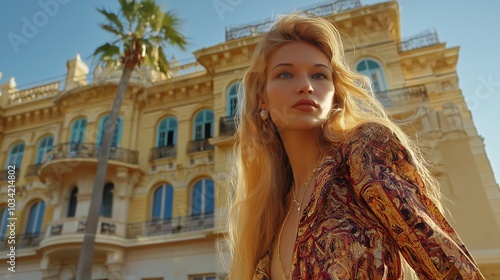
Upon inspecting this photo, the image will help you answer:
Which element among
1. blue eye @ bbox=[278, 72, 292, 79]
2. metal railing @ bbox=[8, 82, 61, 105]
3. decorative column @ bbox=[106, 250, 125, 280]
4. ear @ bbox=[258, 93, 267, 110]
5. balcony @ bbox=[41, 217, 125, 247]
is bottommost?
blue eye @ bbox=[278, 72, 292, 79]

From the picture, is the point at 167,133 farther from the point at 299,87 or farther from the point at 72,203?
the point at 299,87

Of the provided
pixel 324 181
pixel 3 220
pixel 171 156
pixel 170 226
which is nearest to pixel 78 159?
pixel 171 156

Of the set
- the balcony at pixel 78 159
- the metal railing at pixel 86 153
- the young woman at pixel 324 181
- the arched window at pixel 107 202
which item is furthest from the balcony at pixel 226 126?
the young woman at pixel 324 181

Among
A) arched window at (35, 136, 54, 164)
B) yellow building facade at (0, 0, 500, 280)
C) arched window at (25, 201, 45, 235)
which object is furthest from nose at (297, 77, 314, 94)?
arched window at (35, 136, 54, 164)

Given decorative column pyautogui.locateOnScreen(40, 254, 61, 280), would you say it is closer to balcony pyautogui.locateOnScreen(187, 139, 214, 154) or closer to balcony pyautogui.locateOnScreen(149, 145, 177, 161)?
balcony pyautogui.locateOnScreen(149, 145, 177, 161)

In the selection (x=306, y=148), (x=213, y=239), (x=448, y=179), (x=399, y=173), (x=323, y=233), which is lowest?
(x=323, y=233)

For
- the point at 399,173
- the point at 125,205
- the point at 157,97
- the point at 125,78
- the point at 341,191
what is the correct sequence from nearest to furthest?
the point at 399,173 → the point at 341,191 → the point at 125,78 → the point at 125,205 → the point at 157,97

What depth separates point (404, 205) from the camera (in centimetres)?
103

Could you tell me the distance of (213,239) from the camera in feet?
46.9

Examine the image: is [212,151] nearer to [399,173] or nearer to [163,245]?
[163,245]

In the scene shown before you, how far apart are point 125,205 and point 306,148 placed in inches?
630

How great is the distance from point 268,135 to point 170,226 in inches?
572

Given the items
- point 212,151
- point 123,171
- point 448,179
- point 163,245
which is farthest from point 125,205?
point 448,179

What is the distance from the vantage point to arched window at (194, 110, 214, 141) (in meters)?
17.8
